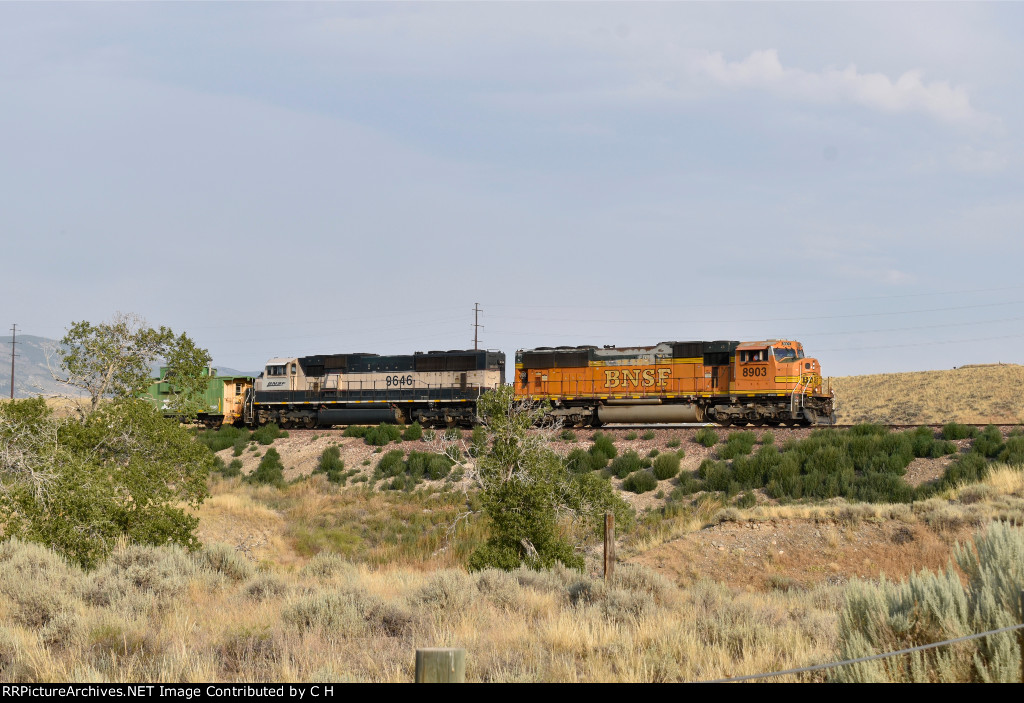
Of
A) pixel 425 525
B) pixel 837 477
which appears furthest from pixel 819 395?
pixel 425 525

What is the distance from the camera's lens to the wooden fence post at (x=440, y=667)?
491cm

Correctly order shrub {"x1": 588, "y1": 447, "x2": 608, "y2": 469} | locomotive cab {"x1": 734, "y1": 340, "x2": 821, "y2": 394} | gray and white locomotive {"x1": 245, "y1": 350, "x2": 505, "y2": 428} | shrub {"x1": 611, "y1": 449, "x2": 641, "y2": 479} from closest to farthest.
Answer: shrub {"x1": 611, "y1": 449, "x2": 641, "y2": 479} → shrub {"x1": 588, "y1": 447, "x2": 608, "y2": 469} → locomotive cab {"x1": 734, "y1": 340, "x2": 821, "y2": 394} → gray and white locomotive {"x1": 245, "y1": 350, "x2": 505, "y2": 428}

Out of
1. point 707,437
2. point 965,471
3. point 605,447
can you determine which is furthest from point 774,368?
point 965,471

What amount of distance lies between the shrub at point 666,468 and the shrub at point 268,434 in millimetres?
21860

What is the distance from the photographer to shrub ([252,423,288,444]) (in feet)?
144

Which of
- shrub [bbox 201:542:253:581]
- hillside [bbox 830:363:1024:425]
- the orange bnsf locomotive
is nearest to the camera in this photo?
shrub [bbox 201:542:253:581]

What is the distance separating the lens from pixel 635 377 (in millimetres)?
37938

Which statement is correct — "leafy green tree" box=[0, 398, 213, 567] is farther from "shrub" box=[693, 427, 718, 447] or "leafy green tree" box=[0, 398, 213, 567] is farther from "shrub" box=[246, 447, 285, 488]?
"shrub" box=[693, 427, 718, 447]

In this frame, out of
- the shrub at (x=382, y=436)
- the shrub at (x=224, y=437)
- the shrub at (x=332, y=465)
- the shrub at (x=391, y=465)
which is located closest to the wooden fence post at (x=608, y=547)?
the shrub at (x=391, y=465)

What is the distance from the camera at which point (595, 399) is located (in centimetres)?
3847

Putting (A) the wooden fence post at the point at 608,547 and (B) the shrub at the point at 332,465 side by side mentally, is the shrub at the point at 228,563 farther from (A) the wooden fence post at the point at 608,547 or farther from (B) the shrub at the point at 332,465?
(B) the shrub at the point at 332,465

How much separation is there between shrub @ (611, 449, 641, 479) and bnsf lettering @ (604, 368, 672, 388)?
533cm

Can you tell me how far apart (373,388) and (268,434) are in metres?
5.99

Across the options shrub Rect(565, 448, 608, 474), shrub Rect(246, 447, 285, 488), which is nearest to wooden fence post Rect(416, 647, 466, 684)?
shrub Rect(565, 448, 608, 474)
